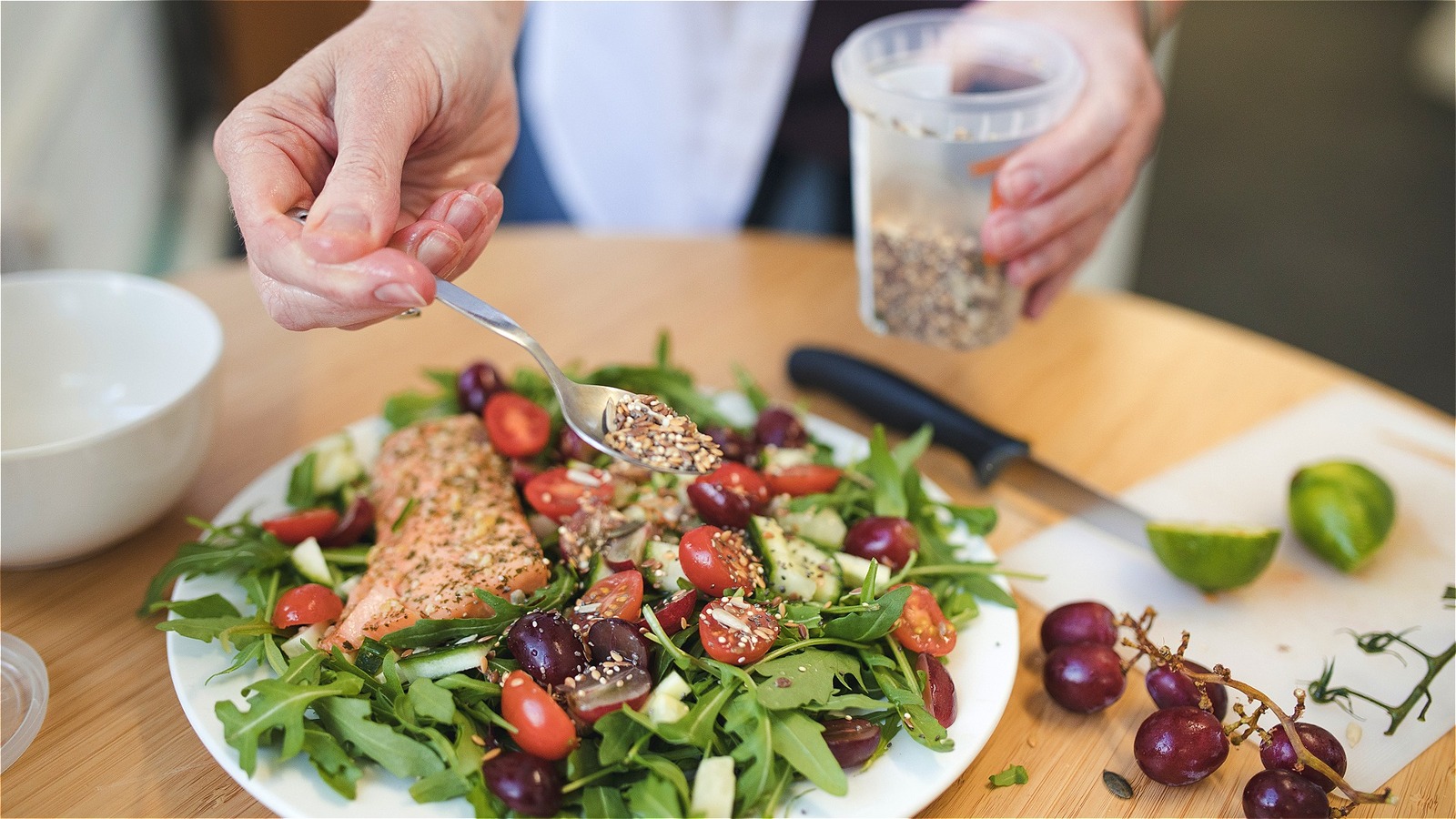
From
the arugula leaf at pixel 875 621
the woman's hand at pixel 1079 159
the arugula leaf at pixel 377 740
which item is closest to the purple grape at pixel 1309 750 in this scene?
the arugula leaf at pixel 875 621

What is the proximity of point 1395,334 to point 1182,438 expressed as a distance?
3344 millimetres

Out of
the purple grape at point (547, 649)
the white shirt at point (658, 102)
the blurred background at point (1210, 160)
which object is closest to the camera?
the purple grape at point (547, 649)

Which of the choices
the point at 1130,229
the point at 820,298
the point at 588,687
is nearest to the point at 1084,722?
the point at 588,687

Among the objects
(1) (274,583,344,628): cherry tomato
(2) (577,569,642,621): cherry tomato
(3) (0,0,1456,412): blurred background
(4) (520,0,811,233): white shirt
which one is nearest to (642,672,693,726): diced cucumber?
(2) (577,569,642,621): cherry tomato

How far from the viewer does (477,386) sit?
5.39ft

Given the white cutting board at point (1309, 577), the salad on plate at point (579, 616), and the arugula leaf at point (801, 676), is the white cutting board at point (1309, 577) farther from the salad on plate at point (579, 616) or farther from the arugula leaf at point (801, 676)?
the arugula leaf at point (801, 676)

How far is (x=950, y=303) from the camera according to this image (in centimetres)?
171

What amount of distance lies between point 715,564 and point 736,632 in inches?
3.7

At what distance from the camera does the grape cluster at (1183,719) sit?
1.09 metres

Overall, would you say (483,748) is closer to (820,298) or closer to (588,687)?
(588,687)

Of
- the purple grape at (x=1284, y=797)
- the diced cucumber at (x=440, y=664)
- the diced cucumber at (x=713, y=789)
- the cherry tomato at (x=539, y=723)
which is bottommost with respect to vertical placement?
the purple grape at (x=1284, y=797)

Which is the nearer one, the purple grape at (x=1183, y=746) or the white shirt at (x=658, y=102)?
the purple grape at (x=1183, y=746)

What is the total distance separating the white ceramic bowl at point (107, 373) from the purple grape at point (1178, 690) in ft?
4.26

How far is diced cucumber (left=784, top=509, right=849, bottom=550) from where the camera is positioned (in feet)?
4.62
